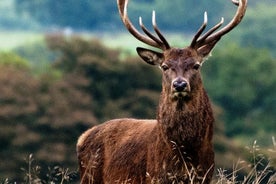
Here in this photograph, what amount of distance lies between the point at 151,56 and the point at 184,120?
114 cm

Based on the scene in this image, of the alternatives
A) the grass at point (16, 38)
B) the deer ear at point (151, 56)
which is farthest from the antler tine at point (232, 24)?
the grass at point (16, 38)

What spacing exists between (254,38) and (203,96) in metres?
91.5

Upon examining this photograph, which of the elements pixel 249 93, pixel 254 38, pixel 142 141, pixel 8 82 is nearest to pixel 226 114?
pixel 249 93

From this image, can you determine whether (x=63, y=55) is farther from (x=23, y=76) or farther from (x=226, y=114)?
(x=226, y=114)

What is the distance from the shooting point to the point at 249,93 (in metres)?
71.1

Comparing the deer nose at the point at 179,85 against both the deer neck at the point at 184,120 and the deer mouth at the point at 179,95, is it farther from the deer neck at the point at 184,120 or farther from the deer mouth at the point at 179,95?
the deer neck at the point at 184,120

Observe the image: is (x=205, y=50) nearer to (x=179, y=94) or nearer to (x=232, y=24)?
(x=232, y=24)

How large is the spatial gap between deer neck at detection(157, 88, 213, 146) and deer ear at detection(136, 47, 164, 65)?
0.76 meters

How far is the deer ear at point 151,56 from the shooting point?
13.3m

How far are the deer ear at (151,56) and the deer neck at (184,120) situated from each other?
0.76 meters

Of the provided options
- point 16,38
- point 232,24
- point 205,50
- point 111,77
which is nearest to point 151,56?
point 205,50

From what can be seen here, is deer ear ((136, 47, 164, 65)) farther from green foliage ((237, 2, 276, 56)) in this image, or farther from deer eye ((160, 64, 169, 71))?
green foliage ((237, 2, 276, 56))

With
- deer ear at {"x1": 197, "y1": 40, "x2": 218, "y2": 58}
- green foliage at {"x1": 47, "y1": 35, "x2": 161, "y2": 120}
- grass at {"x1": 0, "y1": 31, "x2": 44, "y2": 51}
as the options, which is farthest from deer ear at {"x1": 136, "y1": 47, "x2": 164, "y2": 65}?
grass at {"x1": 0, "y1": 31, "x2": 44, "y2": 51}

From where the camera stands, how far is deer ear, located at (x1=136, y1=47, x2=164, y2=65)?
13.3m
